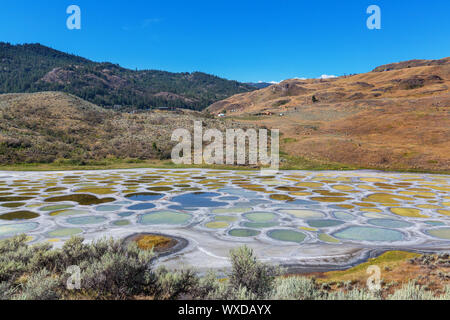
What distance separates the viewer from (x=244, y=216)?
36.8 ft

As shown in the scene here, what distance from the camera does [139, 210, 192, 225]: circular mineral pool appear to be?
10445 millimetres

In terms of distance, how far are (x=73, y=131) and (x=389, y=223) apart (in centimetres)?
4432

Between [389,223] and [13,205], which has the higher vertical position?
[13,205]

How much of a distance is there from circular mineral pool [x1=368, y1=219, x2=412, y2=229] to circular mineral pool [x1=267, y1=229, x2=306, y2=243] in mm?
3310

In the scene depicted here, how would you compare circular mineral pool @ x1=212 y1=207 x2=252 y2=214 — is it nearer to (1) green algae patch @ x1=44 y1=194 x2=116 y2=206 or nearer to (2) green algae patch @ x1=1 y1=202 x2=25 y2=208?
(1) green algae patch @ x1=44 y1=194 x2=116 y2=206

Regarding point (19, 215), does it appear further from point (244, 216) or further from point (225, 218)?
point (244, 216)

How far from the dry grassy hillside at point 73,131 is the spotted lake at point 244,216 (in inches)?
658

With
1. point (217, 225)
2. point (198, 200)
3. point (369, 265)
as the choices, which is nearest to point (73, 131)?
point (198, 200)

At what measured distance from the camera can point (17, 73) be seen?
146375 millimetres

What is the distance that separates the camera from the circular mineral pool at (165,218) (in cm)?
1045

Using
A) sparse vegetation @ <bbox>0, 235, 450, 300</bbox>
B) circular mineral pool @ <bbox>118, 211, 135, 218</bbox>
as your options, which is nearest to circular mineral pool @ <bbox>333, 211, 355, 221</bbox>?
sparse vegetation @ <bbox>0, 235, 450, 300</bbox>
